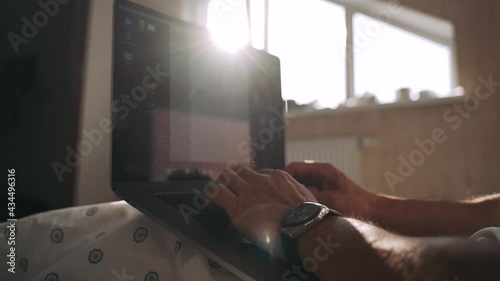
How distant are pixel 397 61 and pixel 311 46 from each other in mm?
519

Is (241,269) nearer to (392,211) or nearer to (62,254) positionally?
(62,254)

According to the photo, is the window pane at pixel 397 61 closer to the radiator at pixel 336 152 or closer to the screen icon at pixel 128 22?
the radiator at pixel 336 152

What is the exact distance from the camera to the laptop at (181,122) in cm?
50

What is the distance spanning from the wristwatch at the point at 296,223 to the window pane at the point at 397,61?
2104 mm

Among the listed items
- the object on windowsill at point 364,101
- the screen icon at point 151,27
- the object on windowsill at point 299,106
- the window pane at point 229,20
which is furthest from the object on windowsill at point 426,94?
the screen icon at point 151,27

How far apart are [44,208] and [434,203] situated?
26.4 inches

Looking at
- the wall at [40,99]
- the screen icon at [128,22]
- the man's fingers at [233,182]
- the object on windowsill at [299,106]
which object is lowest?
the man's fingers at [233,182]

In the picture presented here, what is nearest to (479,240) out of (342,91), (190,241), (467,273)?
(467,273)

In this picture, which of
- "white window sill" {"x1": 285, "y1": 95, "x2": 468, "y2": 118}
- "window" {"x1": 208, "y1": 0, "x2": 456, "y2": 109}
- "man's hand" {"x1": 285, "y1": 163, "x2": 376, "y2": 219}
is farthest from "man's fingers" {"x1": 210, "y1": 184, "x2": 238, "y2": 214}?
"white window sill" {"x1": 285, "y1": 95, "x2": 468, "y2": 118}

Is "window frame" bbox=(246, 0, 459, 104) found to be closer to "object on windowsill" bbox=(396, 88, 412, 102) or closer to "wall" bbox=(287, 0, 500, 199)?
Result: "wall" bbox=(287, 0, 500, 199)

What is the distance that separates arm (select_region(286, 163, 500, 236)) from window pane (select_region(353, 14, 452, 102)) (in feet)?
5.72

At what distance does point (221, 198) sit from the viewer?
53 centimetres

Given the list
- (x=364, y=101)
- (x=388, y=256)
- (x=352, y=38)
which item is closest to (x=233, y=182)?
(x=388, y=256)

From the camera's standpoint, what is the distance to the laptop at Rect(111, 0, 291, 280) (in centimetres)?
50
